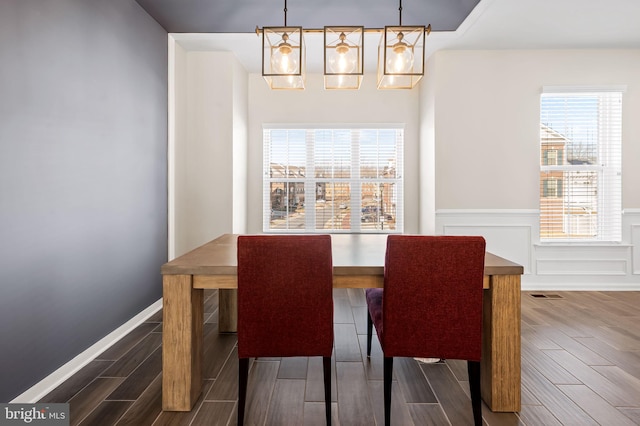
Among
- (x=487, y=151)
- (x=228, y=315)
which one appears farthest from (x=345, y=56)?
(x=487, y=151)

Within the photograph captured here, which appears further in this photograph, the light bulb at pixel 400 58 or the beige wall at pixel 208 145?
the beige wall at pixel 208 145

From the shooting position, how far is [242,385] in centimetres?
150

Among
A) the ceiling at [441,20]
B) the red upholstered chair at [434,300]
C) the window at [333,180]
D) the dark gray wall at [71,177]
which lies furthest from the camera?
the window at [333,180]

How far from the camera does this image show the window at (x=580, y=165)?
3.79 metres

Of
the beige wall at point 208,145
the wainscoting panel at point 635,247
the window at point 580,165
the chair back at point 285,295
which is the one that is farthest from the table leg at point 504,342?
the wainscoting panel at point 635,247

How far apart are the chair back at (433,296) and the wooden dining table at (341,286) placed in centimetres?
15

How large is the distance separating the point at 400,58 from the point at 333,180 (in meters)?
2.65

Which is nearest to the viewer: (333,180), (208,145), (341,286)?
(341,286)

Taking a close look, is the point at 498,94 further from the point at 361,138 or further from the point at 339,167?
the point at 339,167

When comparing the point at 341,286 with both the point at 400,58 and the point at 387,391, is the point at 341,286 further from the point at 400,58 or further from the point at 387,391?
the point at 400,58

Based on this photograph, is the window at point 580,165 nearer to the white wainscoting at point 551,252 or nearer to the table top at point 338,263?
the white wainscoting at point 551,252

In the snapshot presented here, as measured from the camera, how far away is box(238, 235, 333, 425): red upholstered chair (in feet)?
4.68

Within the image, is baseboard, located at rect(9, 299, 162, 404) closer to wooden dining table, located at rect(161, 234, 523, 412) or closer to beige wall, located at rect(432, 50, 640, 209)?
wooden dining table, located at rect(161, 234, 523, 412)

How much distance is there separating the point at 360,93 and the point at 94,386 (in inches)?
160
